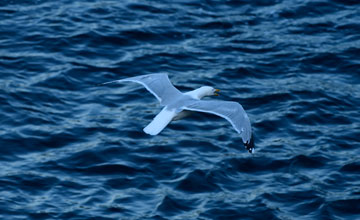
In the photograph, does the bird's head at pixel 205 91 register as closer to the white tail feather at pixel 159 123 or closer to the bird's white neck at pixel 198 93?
the bird's white neck at pixel 198 93

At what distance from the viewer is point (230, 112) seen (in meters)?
11.2

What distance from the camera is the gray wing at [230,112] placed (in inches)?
432

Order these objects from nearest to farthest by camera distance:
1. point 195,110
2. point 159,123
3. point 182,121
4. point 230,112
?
point 159,123 < point 195,110 < point 230,112 < point 182,121

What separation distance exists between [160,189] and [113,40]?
597 centimetres

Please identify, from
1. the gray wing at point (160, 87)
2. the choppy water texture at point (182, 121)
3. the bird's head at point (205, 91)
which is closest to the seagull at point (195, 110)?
the gray wing at point (160, 87)

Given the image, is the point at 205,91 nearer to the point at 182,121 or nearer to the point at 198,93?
the point at 198,93

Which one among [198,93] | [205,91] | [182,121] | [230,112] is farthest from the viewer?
[182,121]

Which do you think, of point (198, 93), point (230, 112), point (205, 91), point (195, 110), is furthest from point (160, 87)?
point (230, 112)

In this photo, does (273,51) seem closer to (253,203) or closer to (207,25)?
(207,25)

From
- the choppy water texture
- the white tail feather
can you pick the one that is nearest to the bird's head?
the white tail feather

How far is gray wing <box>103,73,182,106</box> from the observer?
11930mm

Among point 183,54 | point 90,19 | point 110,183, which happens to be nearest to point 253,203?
point 110,183

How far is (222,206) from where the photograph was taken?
41.1ft

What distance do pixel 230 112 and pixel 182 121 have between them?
156 inches
